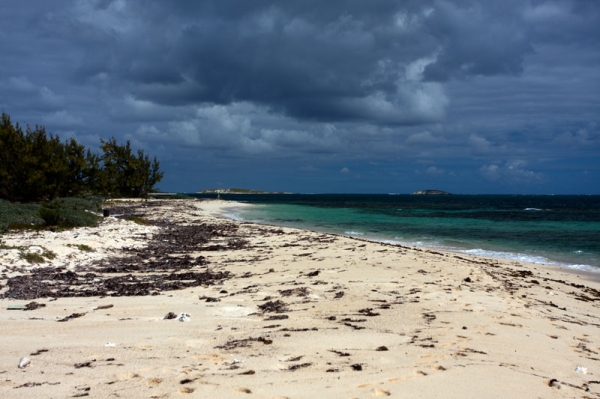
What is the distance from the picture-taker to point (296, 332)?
5320 millimetres

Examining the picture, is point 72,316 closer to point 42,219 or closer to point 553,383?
point 553,383

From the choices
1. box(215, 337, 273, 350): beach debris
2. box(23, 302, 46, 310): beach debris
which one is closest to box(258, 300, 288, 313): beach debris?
box(215, 337, 273, 350): beach debris

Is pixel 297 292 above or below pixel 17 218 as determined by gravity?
below

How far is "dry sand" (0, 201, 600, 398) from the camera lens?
12.3 feet

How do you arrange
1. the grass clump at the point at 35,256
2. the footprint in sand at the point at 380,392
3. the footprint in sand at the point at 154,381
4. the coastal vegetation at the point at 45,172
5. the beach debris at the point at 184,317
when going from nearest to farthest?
1. the footprint in sand at the point at 380,392
2. the footprint in sand at the point at 154,381
3. the beach debris at the point at 184,317
4. the grass clump at the point at 35,256
5. the coastal vegetation at the point at 45,172

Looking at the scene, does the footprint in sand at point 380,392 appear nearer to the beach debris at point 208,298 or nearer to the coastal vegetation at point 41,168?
the beach debris at point 208,298

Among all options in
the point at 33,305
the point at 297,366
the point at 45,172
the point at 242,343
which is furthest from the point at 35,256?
the point at 45,172

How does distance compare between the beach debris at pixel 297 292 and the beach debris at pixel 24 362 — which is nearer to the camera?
the beach debris at pixel 24 362

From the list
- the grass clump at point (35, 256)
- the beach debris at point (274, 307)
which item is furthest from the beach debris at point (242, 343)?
the grass clump at point (35, 256)

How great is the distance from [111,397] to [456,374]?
3148 mm

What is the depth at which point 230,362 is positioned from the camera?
4266 millimetres

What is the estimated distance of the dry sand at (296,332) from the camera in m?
3.75

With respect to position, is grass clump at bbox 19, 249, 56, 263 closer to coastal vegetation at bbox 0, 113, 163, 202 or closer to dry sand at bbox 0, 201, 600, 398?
dry sand at bbox 0, 201, 600, 398

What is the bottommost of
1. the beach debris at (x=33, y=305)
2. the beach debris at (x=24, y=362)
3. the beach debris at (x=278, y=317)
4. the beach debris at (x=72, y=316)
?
the beach debris at (x=33, y=305)
